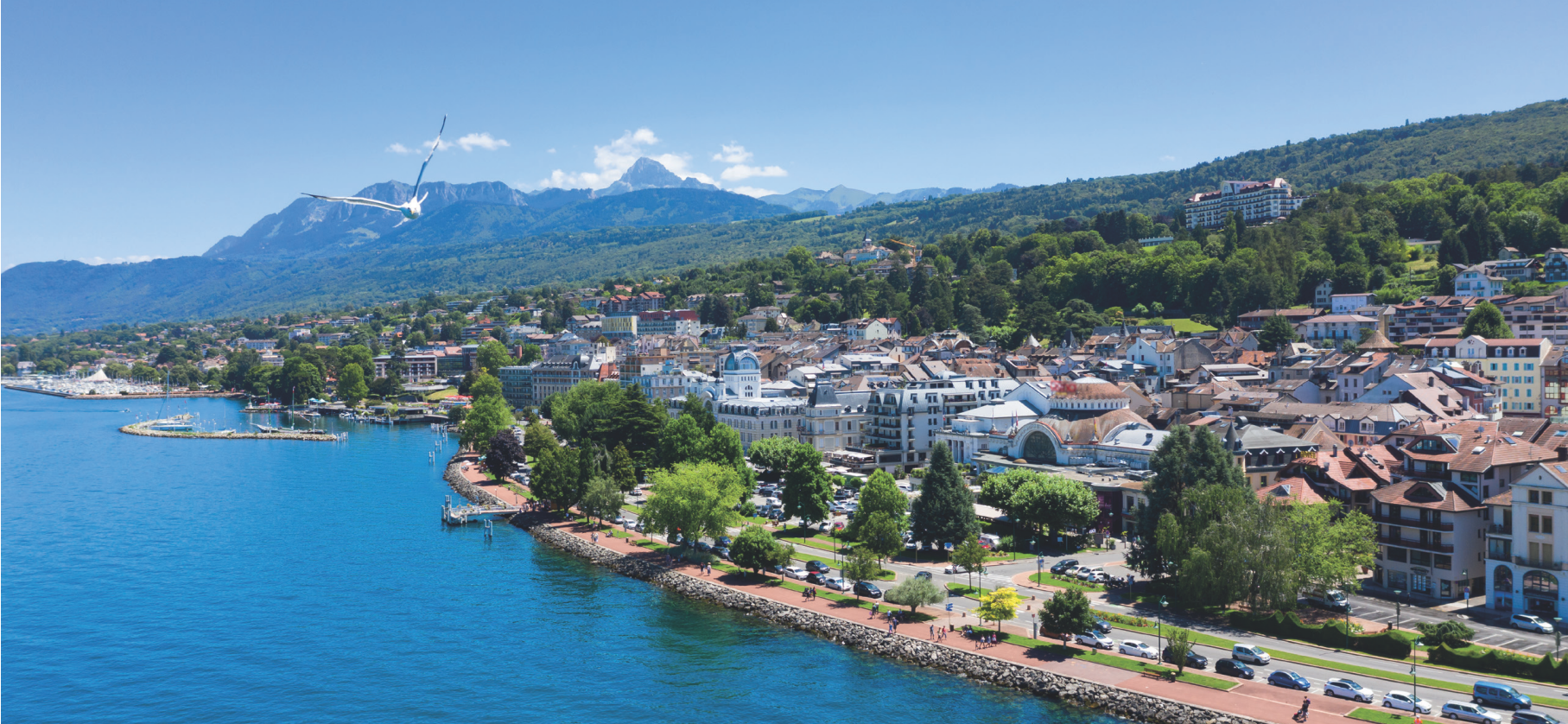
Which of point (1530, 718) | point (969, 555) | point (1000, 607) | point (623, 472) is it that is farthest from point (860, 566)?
point (623, 472)

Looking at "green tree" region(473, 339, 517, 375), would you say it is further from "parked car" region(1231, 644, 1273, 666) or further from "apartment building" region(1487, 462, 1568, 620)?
"apartment building" region(1487, 462, 1568, 620)

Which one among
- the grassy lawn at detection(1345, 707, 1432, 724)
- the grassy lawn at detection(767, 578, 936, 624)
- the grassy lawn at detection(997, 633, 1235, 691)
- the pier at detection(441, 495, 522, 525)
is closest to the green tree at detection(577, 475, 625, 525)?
the pier at detection(441, 495, 522, 525)

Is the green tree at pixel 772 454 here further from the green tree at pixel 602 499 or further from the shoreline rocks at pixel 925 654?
the shoreline rocks at pixel 925 654

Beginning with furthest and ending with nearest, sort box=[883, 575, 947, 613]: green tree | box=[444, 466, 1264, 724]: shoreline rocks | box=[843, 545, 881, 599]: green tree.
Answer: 1. box=[843, 545, 881, 599]: green tree
2. box=[883, 575, 947, 613]: green tree
3. box=[444, 466, 1264, 724]: shoreline rocks

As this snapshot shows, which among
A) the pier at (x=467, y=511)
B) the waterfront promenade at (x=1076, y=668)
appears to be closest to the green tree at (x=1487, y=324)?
the waterfront promenade at (x=1076, y=668)

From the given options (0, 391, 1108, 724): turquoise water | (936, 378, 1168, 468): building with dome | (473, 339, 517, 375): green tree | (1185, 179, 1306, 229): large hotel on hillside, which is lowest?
(0, 391, 1108, 724): turquoise water

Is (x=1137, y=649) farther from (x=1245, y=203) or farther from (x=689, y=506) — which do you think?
(x=1245, y=203)

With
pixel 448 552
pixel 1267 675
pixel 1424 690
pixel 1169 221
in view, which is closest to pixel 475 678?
pixel 448 552

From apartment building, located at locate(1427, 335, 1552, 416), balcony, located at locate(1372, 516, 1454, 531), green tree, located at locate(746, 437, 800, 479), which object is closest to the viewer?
balcony, located at locate(1372, 516, 1454, 531)
